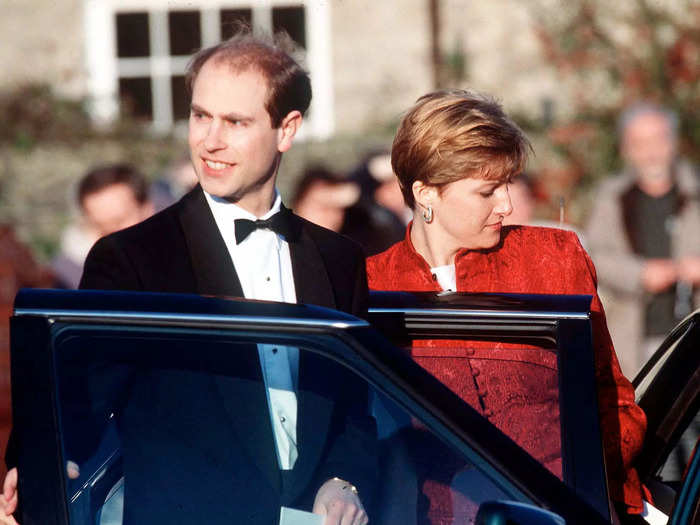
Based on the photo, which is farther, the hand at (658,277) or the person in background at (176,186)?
the person in background at (176,186)

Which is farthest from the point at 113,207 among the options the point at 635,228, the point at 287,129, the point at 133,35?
the point at 133,35

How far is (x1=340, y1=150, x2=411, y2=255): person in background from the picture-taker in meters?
6.55

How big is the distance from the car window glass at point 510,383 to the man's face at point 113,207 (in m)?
3.30

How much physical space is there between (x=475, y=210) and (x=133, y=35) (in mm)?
10228

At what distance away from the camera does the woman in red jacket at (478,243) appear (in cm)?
304

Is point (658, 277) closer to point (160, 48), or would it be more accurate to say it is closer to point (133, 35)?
point (160, 48)

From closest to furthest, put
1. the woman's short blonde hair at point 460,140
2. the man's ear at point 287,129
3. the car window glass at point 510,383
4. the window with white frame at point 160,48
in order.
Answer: the car window glass at point 510,383 < the man's ear at point 287,129 < the woman's short blonde hair at point 460,140 < the window with white frame at point 160,48

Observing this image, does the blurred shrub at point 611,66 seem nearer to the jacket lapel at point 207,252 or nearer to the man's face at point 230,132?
the man's face at point 230,132

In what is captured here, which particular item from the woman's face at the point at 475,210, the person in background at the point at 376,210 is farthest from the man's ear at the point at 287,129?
the person in background at the point at 376,210

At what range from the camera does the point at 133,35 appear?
1299cm

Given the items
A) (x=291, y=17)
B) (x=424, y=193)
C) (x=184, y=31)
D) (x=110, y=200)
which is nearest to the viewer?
(x=424, y=193)

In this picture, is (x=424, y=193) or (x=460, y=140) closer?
(x=460, y=140)

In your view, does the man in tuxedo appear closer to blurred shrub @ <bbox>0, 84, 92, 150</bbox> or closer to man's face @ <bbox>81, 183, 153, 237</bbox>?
man's face @ <bbox>81, 183, 153, 237</bbox>

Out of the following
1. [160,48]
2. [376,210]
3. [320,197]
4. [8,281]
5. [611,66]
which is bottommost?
[8,281]
